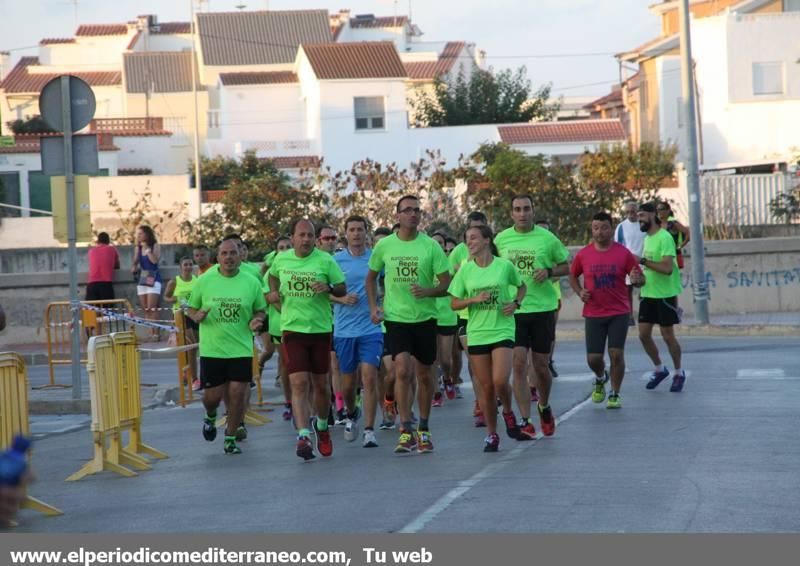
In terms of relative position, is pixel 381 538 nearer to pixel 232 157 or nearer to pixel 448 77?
pixel 232 157

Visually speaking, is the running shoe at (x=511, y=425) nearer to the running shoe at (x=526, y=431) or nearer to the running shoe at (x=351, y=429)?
the running shoe at (x=526, y=431)

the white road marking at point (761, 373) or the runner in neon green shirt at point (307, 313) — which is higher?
the runner in neon green shirt at point (307, 313)

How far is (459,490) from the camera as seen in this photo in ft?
32.8

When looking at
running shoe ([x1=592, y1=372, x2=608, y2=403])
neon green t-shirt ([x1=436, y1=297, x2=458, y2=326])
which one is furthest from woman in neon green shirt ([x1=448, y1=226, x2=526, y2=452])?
neon green t-shirt ([x1=436, y1=297, x2=458, y2=326])

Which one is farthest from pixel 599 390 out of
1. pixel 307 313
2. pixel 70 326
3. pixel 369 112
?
pixel 369 112

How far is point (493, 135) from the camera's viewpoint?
66.9 m

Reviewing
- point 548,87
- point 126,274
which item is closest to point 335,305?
point 126,274

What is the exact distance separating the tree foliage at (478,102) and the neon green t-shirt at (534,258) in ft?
199

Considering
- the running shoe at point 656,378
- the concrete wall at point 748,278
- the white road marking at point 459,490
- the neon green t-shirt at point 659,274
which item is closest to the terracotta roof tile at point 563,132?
the concrete wall at point 748,278

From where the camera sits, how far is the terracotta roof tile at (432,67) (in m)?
84.3

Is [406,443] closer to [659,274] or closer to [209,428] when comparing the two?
[209,428]

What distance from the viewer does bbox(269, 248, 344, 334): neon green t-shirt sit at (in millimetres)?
12633

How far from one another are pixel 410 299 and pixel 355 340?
1126mm

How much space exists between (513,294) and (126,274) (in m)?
16.2
